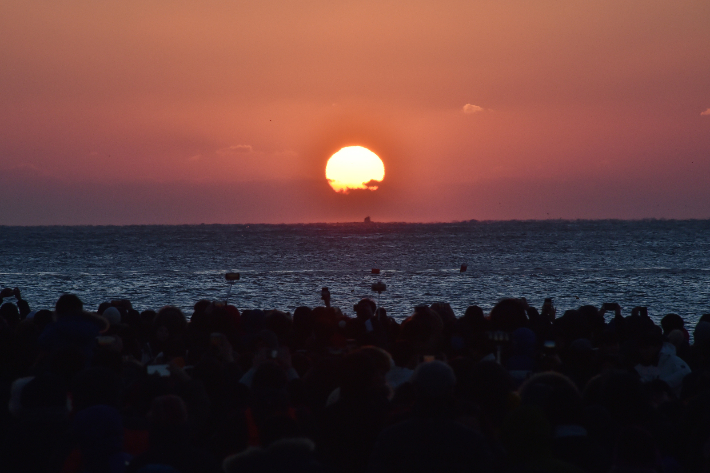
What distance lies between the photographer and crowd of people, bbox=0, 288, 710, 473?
3.75 m

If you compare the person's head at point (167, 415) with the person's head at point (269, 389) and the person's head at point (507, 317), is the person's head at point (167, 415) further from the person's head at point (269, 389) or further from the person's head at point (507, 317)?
the person's head at point (507, 317)

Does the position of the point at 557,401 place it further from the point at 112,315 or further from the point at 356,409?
the point at 112,315

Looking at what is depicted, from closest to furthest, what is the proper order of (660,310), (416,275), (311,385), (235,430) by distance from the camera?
(235,430) → (311,385) → (660,310) → (416,275)

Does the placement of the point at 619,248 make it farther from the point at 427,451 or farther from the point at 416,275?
the point at 427,451

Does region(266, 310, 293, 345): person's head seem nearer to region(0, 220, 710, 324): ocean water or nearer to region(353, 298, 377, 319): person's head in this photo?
region(353, 298, 377, 319): person's head

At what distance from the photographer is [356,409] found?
4488mm

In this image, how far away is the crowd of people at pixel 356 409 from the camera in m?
3.75

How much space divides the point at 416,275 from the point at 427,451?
47719mm

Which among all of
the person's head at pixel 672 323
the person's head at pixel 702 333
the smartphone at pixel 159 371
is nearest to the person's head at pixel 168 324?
the smartphone at pixel 159 371

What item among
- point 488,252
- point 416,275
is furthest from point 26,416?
point 488,252

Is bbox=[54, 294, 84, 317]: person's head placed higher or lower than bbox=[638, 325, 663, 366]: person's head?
higher

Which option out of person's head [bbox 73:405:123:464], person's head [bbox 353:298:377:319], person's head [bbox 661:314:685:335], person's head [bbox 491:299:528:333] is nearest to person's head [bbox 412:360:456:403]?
person's head [bbox 73:405:123:464]

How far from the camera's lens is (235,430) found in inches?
179

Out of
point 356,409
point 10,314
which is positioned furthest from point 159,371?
point 10,314
